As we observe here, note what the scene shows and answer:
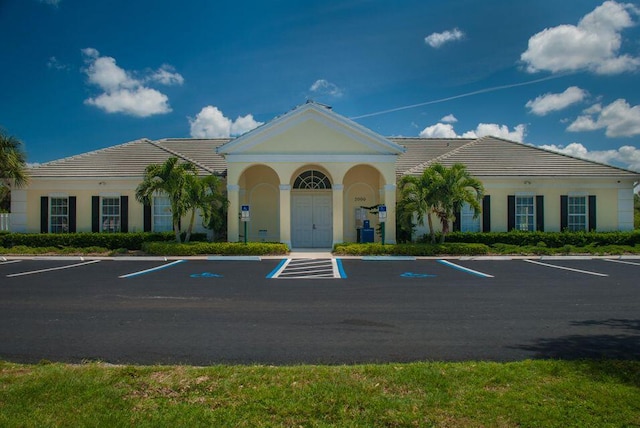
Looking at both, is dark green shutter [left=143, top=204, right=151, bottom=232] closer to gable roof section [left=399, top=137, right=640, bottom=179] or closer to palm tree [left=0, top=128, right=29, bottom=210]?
palm tree [left=0, top=128, right=29, bottom=210]

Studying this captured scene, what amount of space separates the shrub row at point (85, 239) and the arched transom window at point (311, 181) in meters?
6.45

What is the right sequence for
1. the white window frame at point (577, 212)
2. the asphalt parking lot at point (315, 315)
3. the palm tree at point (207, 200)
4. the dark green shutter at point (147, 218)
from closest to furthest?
the asphalt parking lot at point (315, 315), the palm tree at point (207, 200), the dark green shutter at point (147, 218), the white window frame at point (577, 212)

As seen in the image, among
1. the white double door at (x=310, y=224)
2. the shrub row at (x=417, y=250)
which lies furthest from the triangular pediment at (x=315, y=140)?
the shrub row at (x=417, y=250)

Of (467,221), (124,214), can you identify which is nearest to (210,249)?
(124,214)

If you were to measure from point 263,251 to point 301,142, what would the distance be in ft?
17.2

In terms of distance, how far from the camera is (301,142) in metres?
19.2

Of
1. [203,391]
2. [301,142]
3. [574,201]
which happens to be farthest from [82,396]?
[574,201]

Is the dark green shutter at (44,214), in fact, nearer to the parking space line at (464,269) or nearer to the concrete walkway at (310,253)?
the concrete walkway at (310,253)

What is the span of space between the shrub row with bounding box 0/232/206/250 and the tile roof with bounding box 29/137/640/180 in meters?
2.96

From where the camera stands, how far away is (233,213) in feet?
63.4

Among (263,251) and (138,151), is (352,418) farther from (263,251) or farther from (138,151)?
(138,151)

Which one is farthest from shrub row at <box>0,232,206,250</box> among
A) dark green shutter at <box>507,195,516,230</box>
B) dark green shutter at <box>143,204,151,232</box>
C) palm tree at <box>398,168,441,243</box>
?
dark green shutter at <box>507,195,516,230</box>

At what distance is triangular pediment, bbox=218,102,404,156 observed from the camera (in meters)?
19.1

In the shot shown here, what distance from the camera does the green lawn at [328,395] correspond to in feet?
11.5
